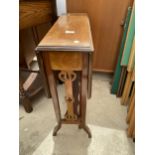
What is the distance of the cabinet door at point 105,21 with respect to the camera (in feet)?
4.85

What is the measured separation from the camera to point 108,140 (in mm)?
1309

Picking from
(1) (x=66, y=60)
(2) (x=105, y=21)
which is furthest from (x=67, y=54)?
(2) (x=105, y=21)

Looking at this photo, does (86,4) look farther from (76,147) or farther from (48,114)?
(76,147)

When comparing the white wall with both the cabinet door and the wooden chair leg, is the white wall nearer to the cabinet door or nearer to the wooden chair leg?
the cabinet door

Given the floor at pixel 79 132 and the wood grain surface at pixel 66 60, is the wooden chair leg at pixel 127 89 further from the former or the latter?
the wood grain surface at pixel 66 60

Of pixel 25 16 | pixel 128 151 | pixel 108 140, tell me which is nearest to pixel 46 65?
pixel 25 16

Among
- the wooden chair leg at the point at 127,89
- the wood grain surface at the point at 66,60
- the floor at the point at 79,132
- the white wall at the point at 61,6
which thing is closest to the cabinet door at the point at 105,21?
the white wall at the point at 61,6

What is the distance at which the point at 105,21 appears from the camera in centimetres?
159

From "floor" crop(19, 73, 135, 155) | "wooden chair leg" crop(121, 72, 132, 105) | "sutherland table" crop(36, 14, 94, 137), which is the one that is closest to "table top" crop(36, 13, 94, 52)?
"sutherland table" crop(36, 14, 94, 137)

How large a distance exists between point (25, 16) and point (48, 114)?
40.8 inches

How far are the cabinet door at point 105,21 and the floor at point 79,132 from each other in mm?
593

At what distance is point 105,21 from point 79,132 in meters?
1.26

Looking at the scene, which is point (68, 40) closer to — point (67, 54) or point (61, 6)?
point (67, 54)

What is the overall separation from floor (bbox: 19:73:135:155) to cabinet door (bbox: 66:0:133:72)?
0.59 metres
